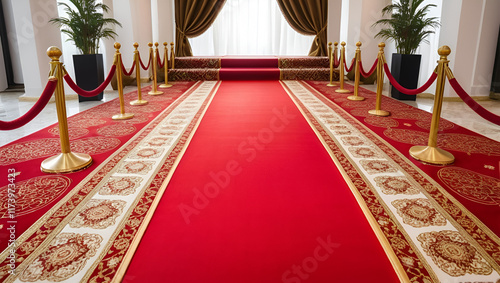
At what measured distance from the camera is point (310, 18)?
9695 mm

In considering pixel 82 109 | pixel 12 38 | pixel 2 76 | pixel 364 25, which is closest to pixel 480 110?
pixel 82 109

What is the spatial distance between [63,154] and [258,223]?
1.86 meters

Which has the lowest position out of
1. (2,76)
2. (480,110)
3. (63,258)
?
(63,258)

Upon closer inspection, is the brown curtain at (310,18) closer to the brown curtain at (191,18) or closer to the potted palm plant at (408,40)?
the brown curtain at (191,18)

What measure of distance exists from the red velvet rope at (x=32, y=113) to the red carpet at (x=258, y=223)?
1.08 m

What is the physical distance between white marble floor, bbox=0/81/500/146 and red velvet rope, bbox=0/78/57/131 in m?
1.30

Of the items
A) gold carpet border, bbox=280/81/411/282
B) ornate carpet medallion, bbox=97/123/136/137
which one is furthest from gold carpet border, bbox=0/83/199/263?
gold carpet border, bbox=280/81/411/282

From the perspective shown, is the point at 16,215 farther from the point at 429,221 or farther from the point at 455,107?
the point at 455,107

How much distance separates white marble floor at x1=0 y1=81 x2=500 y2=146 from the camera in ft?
13.2

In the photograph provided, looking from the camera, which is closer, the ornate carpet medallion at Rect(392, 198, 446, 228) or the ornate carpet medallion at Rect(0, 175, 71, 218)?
the ornate carpet medallion at Rect(392, 198, 446, 228)

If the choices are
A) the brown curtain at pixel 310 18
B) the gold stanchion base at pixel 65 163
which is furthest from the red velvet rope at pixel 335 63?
the gold stanchion base at pixel 65 163

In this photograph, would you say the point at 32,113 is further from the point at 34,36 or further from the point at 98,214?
the point at 34,36

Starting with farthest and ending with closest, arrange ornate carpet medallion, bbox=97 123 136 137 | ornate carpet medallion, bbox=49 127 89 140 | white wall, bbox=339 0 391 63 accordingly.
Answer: white wall, bbox=339 0 391 63 < ornate carpet medallion, bbox=97 123 136 137 < ornate carpet medallion, bbox=49 127 89 140

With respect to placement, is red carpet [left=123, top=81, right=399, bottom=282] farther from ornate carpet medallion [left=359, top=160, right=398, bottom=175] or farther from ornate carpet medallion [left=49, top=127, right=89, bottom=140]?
ornate carpet medallion [left=49, top=127, right=89, bottom=140]
